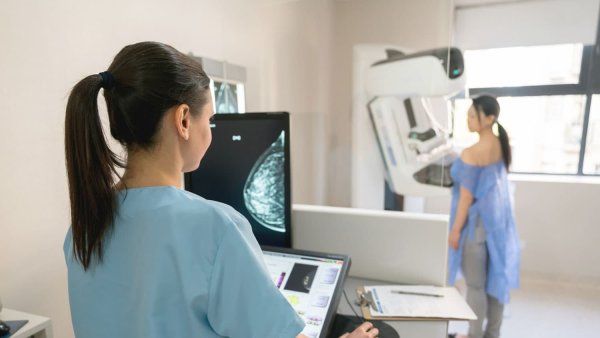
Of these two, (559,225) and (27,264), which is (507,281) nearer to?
(559,225)

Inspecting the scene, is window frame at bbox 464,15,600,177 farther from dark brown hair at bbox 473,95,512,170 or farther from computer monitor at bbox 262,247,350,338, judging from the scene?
computer monitor at bbox 262,247,350,338

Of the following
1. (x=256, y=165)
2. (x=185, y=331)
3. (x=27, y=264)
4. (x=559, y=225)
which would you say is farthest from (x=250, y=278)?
(x=559, y=225)

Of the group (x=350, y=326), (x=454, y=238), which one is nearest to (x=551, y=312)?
(x=454, y=238)

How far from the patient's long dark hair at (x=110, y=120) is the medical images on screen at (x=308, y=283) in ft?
1.74

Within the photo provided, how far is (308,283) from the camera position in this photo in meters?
1.04

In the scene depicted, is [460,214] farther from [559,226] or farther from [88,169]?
[88,169]

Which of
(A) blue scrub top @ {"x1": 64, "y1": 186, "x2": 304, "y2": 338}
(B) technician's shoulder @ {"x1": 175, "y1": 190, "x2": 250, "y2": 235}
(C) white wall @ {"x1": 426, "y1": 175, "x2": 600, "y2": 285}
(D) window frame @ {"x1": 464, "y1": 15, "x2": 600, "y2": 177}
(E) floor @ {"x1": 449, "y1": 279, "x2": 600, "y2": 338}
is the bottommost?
(E) floor @ {"x1": 449, "y1": 279, "x2": 600, "y2": 338}

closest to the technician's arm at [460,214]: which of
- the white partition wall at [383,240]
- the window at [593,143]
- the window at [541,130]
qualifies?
Result: the white partition wall at [383,240]

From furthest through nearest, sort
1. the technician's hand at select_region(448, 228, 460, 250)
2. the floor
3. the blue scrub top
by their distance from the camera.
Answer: the floor < the technician's hand at select_region(448, 228, 460, 250) < the blue scrub top

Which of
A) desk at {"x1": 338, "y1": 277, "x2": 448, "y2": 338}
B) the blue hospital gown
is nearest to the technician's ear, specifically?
desk at {"x1": 338, "y1": 277, "x2": 448, "y2": 338}

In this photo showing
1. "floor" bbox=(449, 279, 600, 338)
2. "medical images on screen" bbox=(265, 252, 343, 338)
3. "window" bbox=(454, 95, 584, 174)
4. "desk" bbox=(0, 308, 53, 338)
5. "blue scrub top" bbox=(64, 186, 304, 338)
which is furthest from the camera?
"window" bbox=(454, 95, 584, 174)

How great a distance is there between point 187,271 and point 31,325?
60 cm

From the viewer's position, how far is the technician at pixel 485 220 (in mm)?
1887

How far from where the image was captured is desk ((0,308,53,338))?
858 mm
